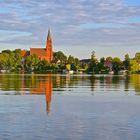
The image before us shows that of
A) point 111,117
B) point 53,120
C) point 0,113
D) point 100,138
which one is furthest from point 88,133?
point 0,113

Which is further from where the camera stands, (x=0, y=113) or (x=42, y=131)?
(x=0, y=113)

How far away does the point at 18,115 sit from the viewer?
2519 cm

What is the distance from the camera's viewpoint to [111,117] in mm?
24719

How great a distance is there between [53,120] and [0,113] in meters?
4.44

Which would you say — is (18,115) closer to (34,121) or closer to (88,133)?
(34,121)

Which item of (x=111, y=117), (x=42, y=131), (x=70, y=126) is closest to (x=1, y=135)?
(x=42, y=131)

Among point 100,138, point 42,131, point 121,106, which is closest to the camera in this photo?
point 100,138

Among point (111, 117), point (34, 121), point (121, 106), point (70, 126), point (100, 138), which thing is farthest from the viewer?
point (121, 106)

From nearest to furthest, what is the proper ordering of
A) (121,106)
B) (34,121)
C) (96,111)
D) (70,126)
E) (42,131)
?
(42,131) → (70,126) → (34,121) → (96,111) → (121,106)

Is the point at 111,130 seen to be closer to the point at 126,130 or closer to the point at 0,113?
the point at 126,130

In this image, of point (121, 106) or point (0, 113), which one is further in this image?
point (121, 106)

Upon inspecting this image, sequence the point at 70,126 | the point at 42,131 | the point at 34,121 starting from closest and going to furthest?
the point at 42,131, the point at 70,126, the point at 34,121

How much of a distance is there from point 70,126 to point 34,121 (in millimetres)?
2479

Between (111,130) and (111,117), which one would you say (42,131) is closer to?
(111,130)
